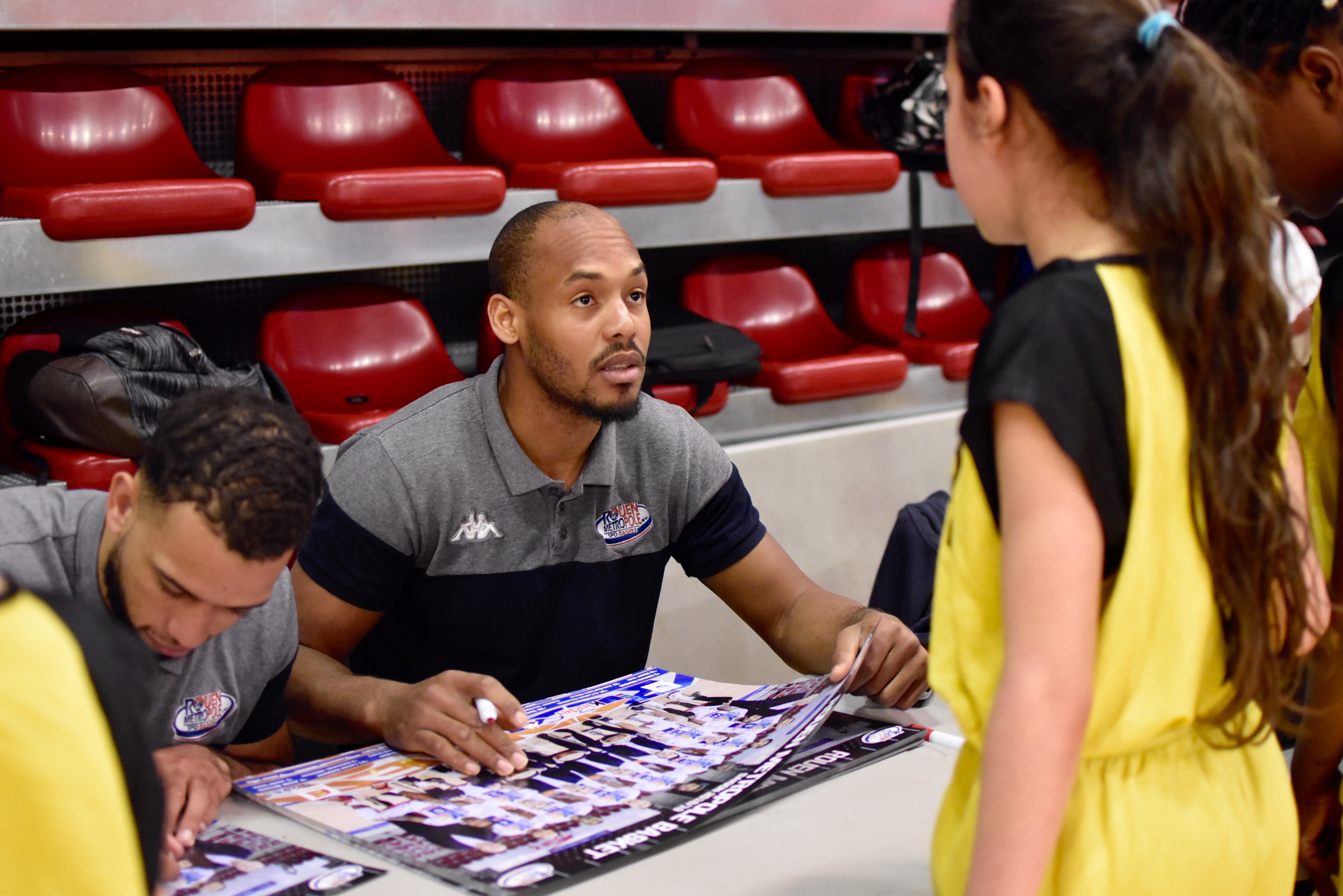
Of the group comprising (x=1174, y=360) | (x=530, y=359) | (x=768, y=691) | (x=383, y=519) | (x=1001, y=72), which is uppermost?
(x=1001, y=72)

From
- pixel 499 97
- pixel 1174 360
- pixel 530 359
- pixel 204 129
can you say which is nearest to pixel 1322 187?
pixel 1174 360

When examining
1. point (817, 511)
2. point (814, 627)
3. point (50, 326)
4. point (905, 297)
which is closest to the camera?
point (814, 627)

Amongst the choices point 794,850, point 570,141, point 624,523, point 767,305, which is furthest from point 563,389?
point 767,305

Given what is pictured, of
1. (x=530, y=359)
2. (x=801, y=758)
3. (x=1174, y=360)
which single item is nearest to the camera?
(x=1174, y=360)

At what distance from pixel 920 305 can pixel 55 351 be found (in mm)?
2607

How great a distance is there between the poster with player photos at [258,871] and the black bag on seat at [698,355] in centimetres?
198

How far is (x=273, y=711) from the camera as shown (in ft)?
4.96

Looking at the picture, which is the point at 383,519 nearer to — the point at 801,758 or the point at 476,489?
the point at 476,489

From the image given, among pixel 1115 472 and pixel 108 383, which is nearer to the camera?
pixel 1115 472

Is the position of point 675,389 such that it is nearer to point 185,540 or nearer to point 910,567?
point 910,567

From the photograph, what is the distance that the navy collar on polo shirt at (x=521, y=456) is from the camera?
1807mm

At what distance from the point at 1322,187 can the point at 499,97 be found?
2.56 metres

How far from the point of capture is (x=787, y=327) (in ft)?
12.4

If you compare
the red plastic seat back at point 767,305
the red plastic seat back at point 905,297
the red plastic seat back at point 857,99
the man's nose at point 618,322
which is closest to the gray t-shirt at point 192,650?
the man's nose at point 618,322
